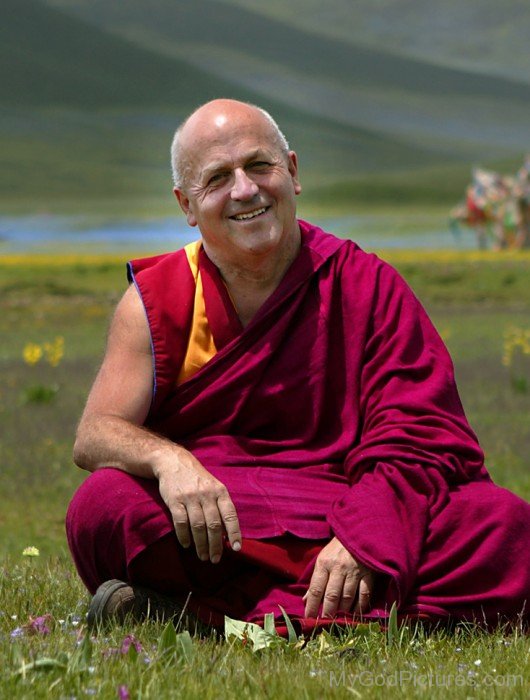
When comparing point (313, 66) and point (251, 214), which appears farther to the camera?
point (313, 66)

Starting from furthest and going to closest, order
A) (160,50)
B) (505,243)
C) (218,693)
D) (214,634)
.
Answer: (160,50)
(505,243)
(214,634)
(218,693)

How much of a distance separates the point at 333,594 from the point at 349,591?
0.16ft

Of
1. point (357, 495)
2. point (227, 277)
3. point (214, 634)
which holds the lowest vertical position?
point (214, 634)

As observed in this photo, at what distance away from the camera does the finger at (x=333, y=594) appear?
431cm

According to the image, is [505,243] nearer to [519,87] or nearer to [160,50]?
[160,50]

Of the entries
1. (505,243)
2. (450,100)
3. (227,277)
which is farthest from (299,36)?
(227,277)

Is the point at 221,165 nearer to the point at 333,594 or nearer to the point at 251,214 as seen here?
the point at 251,214

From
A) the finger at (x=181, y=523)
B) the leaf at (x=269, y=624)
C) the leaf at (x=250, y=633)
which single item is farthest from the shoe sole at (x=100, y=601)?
→ the leaf at (x=269, y=624)

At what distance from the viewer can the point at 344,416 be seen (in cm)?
481

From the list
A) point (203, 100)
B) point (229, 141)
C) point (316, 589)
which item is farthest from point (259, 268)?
point (203, 100)

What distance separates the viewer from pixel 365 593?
4.32m

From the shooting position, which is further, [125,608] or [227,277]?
[227,277]

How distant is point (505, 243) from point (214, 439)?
45.3m

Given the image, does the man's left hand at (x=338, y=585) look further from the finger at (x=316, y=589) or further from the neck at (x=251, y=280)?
the neck at (x=251, y=280)
